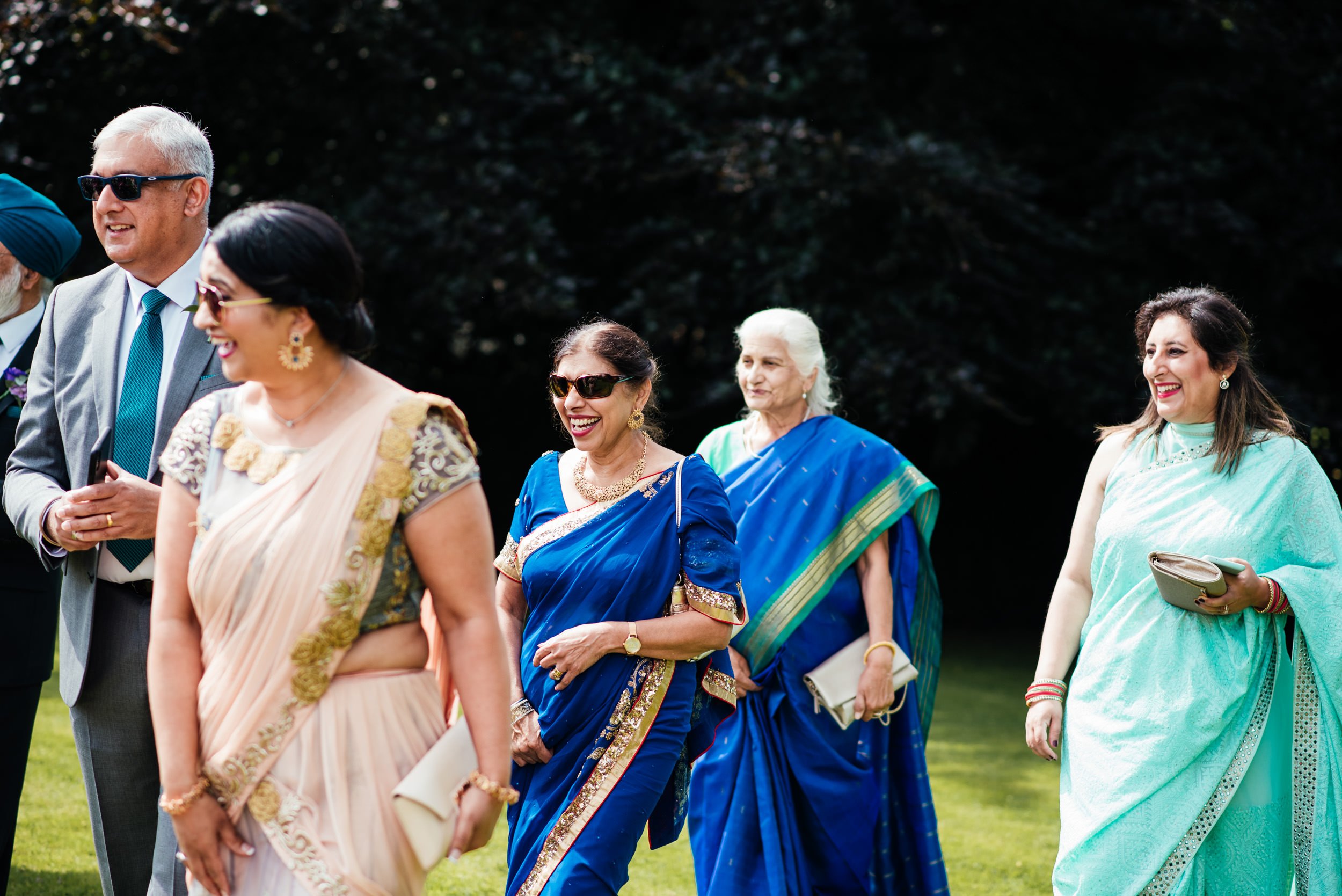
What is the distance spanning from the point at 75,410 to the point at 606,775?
63.9 inches

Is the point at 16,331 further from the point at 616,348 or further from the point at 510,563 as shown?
the point at 616,348

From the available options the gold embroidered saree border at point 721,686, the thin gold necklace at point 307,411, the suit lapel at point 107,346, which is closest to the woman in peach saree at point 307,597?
the thin gold necklace at point 307,411

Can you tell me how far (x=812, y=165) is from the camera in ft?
Answer: 31.5

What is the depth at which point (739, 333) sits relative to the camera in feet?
16.7

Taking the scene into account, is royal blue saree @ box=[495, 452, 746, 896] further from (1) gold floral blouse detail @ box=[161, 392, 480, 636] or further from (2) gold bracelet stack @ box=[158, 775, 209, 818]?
(2) gold bracelet stack @ box=[158, 775, 209, 818]

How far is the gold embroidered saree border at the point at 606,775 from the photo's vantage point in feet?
11.1

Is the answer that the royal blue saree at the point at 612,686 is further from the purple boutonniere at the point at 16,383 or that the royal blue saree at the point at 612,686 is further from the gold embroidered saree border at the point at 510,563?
the purple boutonniere at the point at 16,383

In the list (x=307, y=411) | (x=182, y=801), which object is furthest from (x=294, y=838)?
(x=307, y=411)

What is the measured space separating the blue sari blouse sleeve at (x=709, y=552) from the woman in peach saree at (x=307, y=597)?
1.32 m

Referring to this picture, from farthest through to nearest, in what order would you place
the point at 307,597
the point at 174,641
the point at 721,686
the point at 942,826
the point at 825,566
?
the point at 942,826 → the point at 825,566 → the point at 721,686 → the point at 174,641 → the point at 307,597

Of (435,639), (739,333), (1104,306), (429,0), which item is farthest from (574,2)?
(435,639)

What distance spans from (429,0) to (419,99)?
2.44 ft

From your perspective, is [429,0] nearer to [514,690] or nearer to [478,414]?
[478,414]

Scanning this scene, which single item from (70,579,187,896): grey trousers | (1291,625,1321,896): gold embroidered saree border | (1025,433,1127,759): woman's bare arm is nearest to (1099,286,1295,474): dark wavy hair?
(1025,433,1127,759): woman's bare arm
